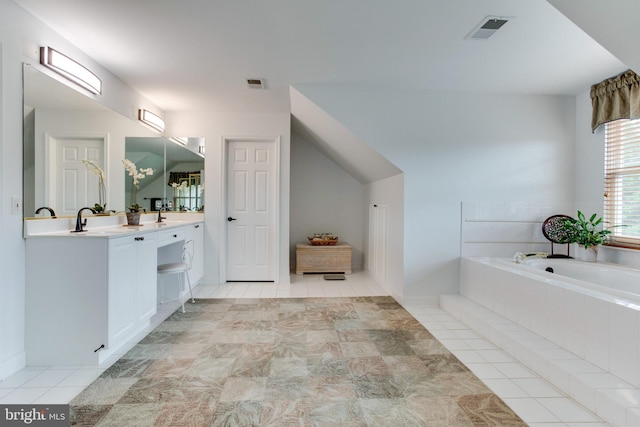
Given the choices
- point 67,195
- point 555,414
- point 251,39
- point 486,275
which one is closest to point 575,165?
point 486,275

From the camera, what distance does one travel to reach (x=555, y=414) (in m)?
1.67

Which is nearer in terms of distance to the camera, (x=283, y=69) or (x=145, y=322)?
(x=145, y=322)

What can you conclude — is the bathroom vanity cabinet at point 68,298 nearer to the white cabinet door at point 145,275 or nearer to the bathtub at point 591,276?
the white cabinet door at point 145,275

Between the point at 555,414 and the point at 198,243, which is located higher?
the point at 198,243

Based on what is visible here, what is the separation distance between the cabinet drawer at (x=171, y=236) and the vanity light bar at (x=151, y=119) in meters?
1.32

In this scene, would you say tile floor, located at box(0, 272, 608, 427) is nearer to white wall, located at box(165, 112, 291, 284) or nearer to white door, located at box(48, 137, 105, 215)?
white door, located at box(48, 137, 105, 215)

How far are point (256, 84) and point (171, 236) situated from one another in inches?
68.5

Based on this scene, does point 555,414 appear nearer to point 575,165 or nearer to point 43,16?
point 575,165

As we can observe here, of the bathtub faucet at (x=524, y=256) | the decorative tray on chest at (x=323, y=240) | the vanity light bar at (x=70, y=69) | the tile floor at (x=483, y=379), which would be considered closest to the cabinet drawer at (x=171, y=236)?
the tile floor at (x=483, y=379)

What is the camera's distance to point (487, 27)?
2275 mm

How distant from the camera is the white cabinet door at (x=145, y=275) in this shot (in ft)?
8.33

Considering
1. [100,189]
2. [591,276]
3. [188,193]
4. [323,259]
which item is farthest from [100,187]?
[591,276]

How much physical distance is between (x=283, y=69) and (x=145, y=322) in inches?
97.8

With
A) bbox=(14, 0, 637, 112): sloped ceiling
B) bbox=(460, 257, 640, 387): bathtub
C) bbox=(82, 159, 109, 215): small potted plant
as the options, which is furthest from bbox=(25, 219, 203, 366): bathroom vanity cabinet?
bbox=(460, 257, 640, 387): bathtub
